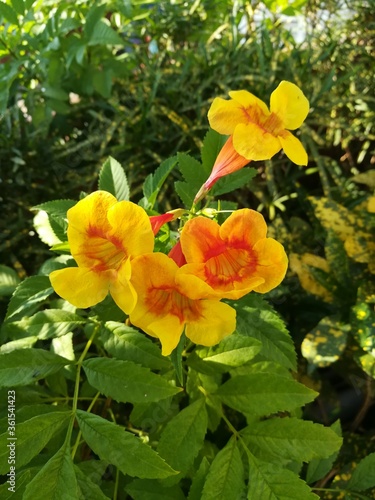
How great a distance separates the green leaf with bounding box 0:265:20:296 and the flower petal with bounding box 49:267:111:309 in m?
0.37

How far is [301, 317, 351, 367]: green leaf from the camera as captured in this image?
3.08 ft

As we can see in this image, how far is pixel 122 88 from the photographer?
1.26m

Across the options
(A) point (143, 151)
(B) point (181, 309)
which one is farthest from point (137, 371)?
(A) point (143, 151)

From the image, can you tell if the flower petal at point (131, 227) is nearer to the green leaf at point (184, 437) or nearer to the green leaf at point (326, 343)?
the green leaf at point (184, 437)

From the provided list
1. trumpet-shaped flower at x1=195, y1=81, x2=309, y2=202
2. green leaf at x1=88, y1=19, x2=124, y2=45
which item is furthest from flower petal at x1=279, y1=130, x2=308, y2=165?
green leaf at x1=88, y1=19, x2=124, y2=45

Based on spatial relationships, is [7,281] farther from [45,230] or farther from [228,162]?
[228,162]

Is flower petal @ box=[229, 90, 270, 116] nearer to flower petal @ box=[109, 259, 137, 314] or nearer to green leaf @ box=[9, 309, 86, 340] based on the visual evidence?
flower petal @ box=[109, 259, 137, 314]

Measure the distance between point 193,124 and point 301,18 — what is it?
52 cm

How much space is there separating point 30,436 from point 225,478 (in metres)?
0.24

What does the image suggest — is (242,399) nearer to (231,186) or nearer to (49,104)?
(231,186)

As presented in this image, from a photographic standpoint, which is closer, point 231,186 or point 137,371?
point 137,371

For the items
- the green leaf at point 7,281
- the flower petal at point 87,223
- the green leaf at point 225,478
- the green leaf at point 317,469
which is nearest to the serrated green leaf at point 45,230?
the green leaf at point 7,281

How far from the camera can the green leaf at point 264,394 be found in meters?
0.62

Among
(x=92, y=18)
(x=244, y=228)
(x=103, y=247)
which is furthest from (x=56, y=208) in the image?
(x=92, y=18)
